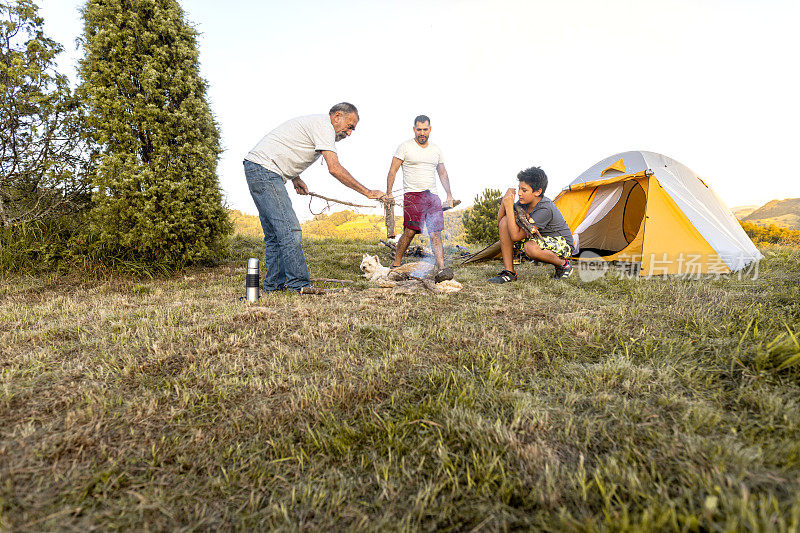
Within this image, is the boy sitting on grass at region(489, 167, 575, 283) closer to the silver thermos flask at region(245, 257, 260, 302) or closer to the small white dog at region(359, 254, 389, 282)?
the small white dog at region(359, 254, 389, 282)

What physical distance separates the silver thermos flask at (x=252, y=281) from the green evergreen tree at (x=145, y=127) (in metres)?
2.23

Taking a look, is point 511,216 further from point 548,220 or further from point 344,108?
point 344,108

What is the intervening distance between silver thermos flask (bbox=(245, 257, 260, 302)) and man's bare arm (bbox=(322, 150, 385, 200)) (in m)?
1.39

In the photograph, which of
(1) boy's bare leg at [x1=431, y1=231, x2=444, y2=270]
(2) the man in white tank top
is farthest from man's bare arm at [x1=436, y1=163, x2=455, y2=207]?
(1) boy's bare leg at [x1=431, y1=231, x2=444, y2=270]

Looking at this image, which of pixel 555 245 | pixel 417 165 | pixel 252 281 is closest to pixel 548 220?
pixel 555 245

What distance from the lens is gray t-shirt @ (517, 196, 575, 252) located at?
5.41 meters

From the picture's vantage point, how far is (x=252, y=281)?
12.7ft

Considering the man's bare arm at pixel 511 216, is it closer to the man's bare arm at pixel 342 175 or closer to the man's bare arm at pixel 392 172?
the man's bare arm at pixel 392 172

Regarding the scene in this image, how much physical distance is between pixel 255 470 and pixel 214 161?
544 cm

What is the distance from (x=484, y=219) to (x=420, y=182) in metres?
8.46

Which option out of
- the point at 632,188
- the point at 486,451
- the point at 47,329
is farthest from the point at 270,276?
the point at 632,188

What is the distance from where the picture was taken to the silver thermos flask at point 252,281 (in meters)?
3.82

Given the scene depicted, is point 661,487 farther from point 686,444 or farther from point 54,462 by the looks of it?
point 54,462

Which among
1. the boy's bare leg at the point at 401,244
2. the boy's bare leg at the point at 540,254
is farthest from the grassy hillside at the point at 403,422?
the boy's bare leg at the point at 401,244
